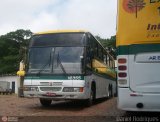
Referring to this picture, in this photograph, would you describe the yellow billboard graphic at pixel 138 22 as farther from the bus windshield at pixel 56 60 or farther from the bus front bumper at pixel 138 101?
the bus windshield at pixel 56 60

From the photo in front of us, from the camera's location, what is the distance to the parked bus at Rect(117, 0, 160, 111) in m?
9.98

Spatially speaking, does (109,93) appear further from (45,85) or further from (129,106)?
(129,106)

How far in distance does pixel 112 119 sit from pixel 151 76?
264 centimetres

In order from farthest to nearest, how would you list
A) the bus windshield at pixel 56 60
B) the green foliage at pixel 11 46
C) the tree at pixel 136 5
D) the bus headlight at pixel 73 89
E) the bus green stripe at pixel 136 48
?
the green foliage at pixel 11 46, the bus windshield at pixel 56 60, the bus headlight at pixel 73 89, the tree at pixel 136 5, the bus green stripe at pixel 136 48

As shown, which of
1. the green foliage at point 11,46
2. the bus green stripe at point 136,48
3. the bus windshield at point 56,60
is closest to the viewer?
the bus green stripe at point 136,48

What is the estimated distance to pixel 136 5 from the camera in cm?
1032

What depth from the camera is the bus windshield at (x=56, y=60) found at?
15828 millimetres

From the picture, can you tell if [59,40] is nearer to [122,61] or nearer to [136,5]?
[122,61]

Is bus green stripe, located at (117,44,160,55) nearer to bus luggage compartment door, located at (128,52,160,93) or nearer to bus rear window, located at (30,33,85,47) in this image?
bus luggage compartment door, located at (128,52,160,93)

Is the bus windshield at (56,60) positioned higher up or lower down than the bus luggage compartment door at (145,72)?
higher up

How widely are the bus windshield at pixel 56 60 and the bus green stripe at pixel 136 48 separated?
5.46 m

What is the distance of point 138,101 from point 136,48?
1316 millimetres

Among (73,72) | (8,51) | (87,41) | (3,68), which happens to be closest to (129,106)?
(73,72)

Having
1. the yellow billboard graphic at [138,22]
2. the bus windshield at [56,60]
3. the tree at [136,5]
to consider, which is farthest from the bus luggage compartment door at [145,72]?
the bus windshield at [56,60]
